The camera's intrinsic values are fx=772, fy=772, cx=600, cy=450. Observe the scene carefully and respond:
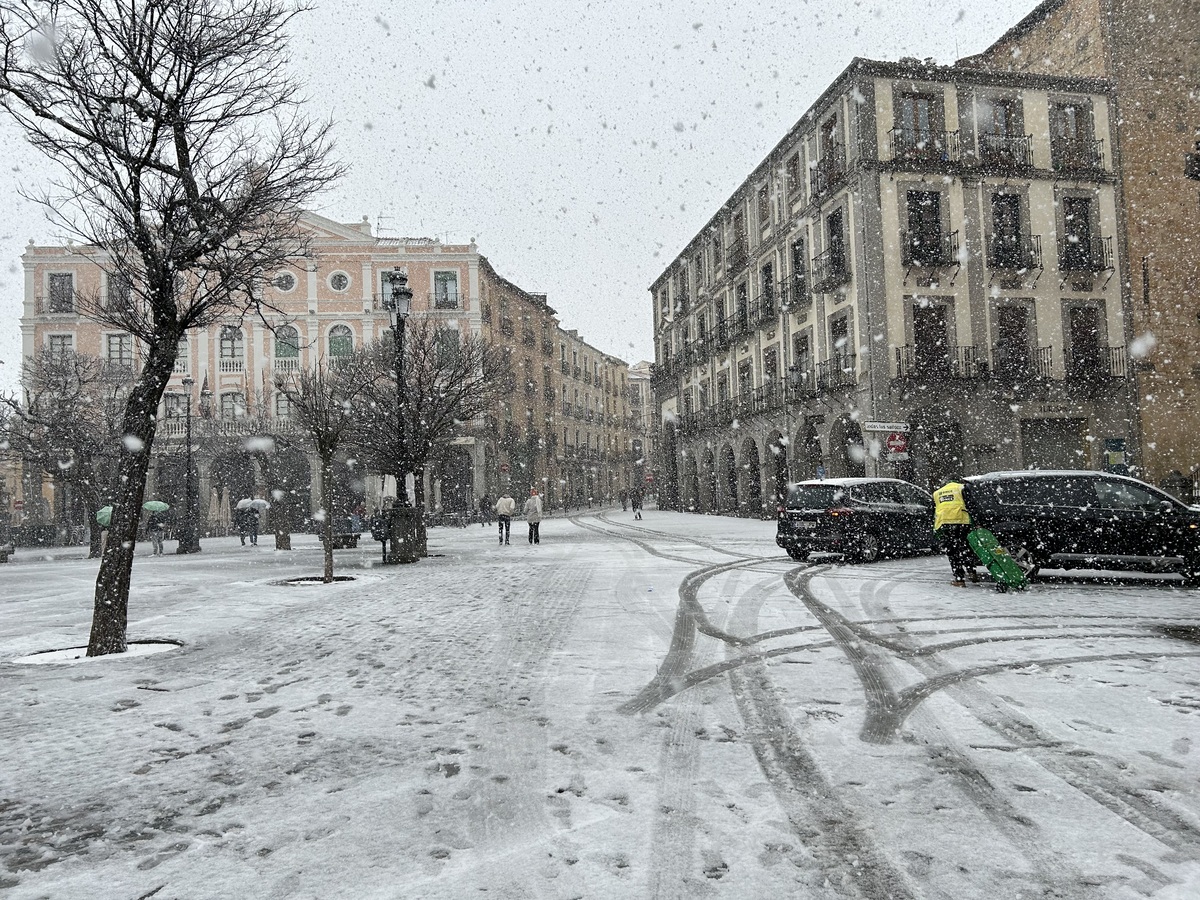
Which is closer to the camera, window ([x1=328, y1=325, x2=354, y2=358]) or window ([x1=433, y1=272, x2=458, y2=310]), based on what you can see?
window ([x1=328, y1=325, x2=354, y2=358])

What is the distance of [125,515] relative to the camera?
669cm

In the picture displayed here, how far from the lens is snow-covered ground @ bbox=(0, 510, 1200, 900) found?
271 centimetres

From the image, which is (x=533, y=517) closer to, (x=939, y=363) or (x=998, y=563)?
(x=939, y=363)

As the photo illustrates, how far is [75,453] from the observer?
19656mm

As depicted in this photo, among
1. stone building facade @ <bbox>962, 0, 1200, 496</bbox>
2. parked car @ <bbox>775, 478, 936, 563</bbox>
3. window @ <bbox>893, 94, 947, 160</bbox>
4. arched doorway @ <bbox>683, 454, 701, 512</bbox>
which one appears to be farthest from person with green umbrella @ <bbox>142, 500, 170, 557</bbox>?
stone building facade @ <bbox>962, 0, 1200, 496</bbox>

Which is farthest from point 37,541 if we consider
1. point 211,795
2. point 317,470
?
point 211,795

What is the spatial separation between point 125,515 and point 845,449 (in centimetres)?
2310

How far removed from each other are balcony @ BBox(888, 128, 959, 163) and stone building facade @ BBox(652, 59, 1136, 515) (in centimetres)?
5

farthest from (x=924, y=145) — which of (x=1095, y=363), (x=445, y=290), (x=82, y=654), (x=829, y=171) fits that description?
(x=445, y=290)

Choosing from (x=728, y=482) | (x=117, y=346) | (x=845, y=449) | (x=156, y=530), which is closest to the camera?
(x=156, y=530)

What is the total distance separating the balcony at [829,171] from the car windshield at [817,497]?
14506 mm

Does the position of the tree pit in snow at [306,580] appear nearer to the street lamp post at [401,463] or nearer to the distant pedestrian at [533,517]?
the street lamp post at [401,463]

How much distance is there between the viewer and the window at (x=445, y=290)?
137 ft

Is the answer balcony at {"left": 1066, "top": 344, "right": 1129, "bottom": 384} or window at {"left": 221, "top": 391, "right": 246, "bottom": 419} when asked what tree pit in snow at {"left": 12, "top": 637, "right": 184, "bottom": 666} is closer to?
balcony at {"left": 1066, "top": 344, "right": 1129, "bottom": 384}
